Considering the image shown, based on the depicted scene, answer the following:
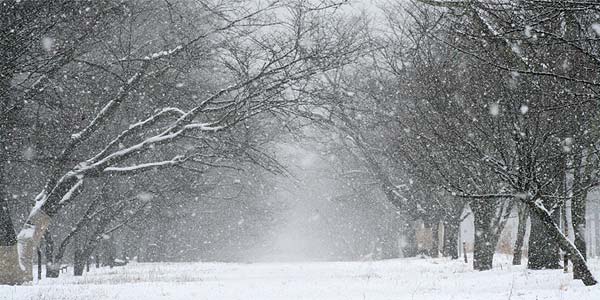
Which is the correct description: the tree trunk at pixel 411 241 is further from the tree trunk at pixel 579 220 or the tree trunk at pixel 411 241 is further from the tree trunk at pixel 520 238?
the tree trunk at pixel 579 220

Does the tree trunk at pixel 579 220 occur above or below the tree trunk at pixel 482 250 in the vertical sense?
above

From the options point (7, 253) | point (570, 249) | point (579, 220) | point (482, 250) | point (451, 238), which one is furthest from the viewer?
point (451, 238)

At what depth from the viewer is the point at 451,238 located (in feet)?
94.4

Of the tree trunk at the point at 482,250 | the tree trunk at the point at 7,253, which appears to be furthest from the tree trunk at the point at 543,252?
the tree trunk at the point at 7,253

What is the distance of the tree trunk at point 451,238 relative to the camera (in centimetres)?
2687

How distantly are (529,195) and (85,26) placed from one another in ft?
28.3

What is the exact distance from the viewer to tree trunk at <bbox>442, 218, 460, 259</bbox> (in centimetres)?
2687

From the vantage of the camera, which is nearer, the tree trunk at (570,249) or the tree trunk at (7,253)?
the tree trunk at (570,249)

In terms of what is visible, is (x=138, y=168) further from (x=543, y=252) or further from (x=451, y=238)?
(x=451, y=238)

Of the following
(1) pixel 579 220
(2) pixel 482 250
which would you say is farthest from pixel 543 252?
(2) pixel 482 250

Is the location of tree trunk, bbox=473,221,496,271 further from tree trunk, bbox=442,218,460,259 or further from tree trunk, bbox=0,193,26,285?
tree trunk, bbox=0,193,26,285

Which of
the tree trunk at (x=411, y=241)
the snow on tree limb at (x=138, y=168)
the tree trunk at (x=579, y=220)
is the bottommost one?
the tree trunk at (x=411, y=241)

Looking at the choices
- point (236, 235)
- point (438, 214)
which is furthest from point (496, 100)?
point (236, 235)

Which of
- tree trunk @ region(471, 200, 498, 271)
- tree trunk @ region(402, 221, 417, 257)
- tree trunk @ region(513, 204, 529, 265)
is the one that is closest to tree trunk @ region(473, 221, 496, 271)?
tree trunk @ region(471, 200, 498, 271)
